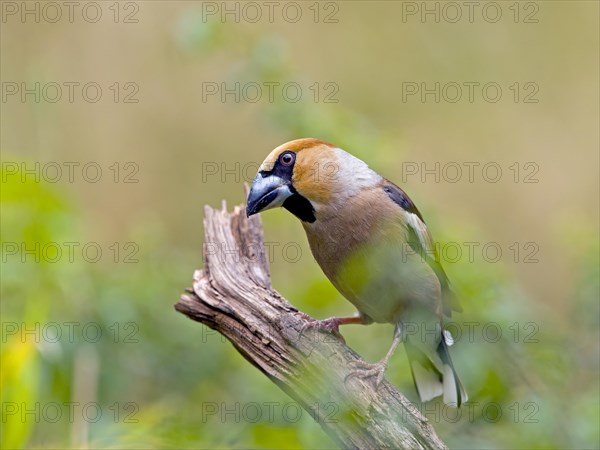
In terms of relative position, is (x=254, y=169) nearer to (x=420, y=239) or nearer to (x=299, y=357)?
(x=420, y=239)

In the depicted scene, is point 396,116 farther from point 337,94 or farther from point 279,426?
point 279,426

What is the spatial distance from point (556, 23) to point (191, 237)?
4.89m

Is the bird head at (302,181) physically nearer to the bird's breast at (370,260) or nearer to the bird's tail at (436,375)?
the bird's breast at (370,260)

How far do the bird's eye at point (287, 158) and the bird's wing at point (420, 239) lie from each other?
1.93ft

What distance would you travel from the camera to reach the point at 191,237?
9.38 metres

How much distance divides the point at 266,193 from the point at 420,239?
91 cm

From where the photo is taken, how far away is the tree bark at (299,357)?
A: 12.0 ft

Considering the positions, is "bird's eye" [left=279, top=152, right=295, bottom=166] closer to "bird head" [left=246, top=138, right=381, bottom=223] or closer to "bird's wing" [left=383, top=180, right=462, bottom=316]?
"bird head" [left=246, top=138, right=381, bottom=223]

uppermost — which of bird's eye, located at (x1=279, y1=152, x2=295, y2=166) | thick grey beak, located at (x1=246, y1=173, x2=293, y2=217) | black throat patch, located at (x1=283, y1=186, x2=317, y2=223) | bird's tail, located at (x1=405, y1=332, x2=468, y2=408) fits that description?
bird's eye, located at (x1=279, y1=152, x2=295, y2=166)

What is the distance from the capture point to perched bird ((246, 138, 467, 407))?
439cm

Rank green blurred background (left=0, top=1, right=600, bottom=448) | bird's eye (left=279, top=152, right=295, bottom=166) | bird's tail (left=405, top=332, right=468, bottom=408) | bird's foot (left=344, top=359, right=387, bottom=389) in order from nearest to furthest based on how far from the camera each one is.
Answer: bird's foot (left=344, top=359, right=387, bottom=389) < bird's eye (left=279, top=152, right=295, bottom=166) < bird's tail (left=405, top=332, right=468, bottom=408) < green blurred background (left=0, top=1, right=600, bottom=448)

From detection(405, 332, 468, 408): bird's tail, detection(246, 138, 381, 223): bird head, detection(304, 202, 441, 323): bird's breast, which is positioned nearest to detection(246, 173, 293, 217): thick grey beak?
detection(246, 138, 381, 223): bird head

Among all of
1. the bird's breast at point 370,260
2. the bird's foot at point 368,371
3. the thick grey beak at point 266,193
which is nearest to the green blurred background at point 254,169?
the bird's breast at point 370,260

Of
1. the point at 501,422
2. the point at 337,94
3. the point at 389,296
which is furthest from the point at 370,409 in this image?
the point at 337,94
